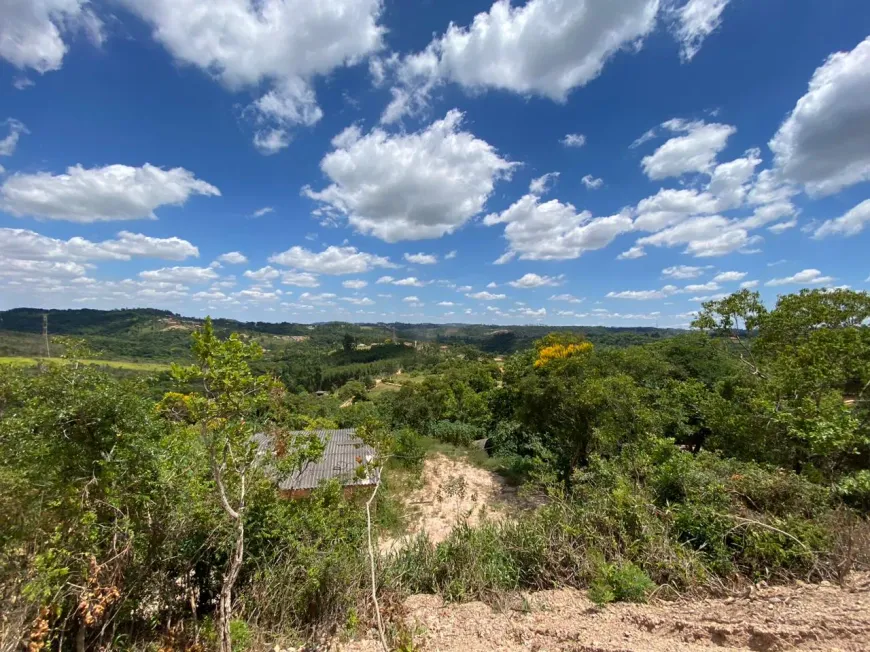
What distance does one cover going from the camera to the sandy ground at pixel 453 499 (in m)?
10.4

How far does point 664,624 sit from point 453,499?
9.16m

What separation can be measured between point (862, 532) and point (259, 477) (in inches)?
282

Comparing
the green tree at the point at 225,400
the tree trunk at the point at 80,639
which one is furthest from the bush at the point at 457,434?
the tree trunk at the point at 80,639

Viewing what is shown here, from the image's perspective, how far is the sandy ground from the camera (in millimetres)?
10406

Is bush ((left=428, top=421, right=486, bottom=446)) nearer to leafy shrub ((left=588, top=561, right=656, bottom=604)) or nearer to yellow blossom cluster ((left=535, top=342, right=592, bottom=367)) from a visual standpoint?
yellow blossom cluster ((left=535, top=342, right=592, bottom=367))

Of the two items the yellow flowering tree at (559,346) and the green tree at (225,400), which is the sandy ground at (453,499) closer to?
the yellow flowering tree at (559,346)

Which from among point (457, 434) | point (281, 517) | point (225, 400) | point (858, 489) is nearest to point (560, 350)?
point (457, 434)

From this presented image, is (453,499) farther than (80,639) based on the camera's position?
Yes

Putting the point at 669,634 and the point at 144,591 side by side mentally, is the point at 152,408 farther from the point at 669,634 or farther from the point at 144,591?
the point at 669,634

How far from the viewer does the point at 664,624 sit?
3.62 m

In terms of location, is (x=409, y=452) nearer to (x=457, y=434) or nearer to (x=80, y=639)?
(x=457, y=434)

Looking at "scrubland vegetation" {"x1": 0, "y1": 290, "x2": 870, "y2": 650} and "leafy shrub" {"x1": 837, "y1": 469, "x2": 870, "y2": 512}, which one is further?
"leafy shrub" {"x1": 837, "y1": 469, "x2": 870, "y2": 512}

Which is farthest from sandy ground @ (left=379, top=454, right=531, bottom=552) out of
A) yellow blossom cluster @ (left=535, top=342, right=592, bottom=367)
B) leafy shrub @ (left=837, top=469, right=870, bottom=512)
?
yellow blossom cluster @ (left=535, top=342, right=592, bottom=367)

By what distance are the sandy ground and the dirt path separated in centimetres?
519
